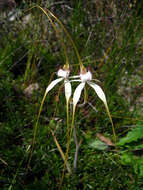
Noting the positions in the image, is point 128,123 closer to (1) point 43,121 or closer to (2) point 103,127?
(2) point 103,127

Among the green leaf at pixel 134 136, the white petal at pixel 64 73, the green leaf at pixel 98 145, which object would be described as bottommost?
the green leaf at pixel 98 145

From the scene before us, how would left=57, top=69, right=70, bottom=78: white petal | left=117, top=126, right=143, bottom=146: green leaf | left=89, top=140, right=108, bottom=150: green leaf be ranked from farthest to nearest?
left=89, top=140, right=108, bottom=150: green leaf, left=117, top=126, right=143, bottom=146: green leaf, left=57, top=69, right=70, bottom=78: white petal

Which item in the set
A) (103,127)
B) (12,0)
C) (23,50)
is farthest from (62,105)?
(23,50)

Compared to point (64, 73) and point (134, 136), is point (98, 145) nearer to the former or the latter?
point (134, 136)

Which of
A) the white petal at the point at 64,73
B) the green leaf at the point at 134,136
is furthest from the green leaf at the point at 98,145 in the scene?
the white petal at the point at 64,73

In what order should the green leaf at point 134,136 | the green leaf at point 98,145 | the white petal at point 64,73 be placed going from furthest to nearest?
the green leaf at point 98,145 → the green leaf at point 134,136 → the white petal at point 64,73

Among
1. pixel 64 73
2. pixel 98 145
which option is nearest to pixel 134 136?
pixel 98 145

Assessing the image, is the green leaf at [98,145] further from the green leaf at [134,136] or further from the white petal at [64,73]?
the white petal at [64,73]

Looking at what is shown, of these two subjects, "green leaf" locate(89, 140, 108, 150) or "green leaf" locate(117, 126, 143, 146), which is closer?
"green leaf" locate(117, 126, 143, 146)

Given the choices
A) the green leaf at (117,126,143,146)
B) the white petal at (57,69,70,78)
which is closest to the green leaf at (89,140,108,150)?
the green leaf at (117,126,143,146)

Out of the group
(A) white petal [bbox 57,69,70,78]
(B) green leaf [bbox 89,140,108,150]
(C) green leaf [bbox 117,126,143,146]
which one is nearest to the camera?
(A) white petal [bbox 57,69,70,78]

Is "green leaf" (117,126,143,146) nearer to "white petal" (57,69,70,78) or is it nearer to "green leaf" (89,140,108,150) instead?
"green leaf" (89,140,108,150)
